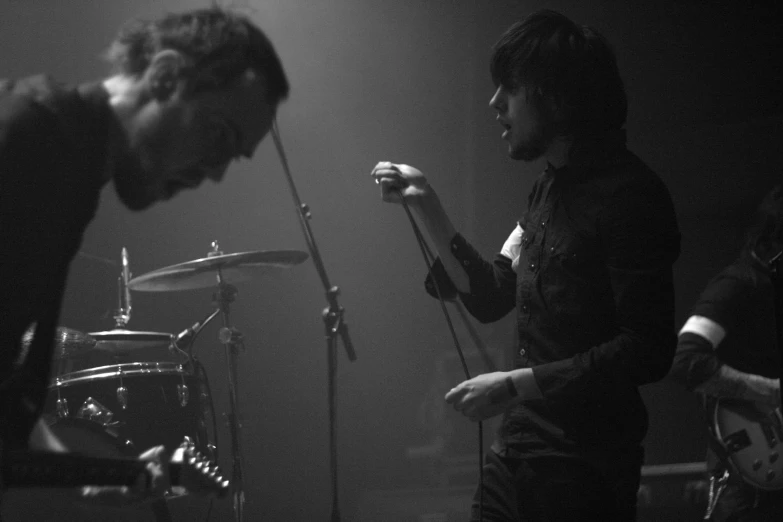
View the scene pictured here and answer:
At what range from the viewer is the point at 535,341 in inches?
67.6

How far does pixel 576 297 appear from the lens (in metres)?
1.63

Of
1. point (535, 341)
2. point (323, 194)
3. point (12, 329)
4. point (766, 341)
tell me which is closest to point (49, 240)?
point (12, 329)

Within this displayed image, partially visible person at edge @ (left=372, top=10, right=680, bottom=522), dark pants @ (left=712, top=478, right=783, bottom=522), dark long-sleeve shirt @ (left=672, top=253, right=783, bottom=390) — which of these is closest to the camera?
partially visible person at edge @ (left=372, top=10, right=680, bottom=522)

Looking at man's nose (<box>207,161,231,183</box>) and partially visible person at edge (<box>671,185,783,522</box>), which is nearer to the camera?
man's nose (<box>207,161,231,183</box>)

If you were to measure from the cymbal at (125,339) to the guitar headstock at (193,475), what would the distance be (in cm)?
181

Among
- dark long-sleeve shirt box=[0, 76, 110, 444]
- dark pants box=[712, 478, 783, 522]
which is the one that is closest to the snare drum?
dark long-sleeve shirt box=[0, 76, 110, 444]

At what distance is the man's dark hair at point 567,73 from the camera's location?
1.73 meters

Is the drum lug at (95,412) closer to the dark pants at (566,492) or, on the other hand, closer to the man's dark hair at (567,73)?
the dark pants at (566,492)

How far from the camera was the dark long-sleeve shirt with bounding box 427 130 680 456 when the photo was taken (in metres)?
1.53

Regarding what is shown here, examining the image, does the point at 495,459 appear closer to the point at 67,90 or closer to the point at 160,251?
the point at 67,90

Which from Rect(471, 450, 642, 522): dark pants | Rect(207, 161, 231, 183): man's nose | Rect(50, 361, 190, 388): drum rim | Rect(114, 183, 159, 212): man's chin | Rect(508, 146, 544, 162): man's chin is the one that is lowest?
Rect(471, 450, 642, 522): dark pants

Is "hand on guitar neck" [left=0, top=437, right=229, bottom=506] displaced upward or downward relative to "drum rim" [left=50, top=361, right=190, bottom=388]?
downward

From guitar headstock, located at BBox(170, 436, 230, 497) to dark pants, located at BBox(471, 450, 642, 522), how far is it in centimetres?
61

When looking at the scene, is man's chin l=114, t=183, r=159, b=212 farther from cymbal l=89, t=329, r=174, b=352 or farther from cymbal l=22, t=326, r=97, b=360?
cymbal l=89, t=329, r=174, b=352
